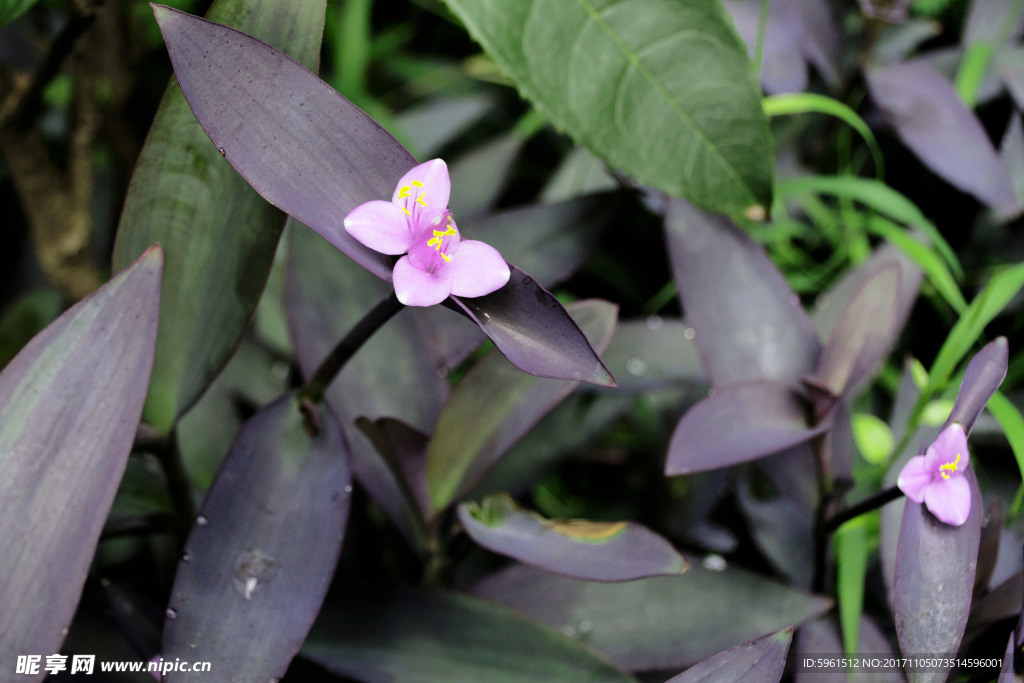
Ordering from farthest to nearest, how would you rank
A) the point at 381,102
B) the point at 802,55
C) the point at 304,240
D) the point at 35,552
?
1. the point at 381,102
2. the point at 802,55
3. the point at 304,240
4. the point at 35,552

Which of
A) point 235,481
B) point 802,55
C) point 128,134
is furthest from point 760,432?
point 128,134

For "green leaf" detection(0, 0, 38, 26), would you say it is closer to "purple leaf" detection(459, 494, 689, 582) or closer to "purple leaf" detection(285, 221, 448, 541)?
"purple leaf" detection(285, 221, 448, 541)

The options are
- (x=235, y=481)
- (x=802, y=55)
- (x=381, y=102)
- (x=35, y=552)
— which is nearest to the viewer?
(x=35, y=552)

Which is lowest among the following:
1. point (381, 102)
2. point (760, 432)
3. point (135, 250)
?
point (760, 432)

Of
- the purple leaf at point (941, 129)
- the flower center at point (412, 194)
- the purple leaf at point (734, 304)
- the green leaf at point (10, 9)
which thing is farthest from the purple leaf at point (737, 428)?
the green leaf at point (10, 9)

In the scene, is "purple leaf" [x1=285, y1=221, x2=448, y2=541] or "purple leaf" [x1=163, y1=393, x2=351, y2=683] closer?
"purple leaf" [x1=163, y1=393, x2=351, y2=683]

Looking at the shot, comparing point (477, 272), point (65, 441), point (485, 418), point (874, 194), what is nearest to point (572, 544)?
point (485, 418)

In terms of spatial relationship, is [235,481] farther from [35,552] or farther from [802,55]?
[802,55]

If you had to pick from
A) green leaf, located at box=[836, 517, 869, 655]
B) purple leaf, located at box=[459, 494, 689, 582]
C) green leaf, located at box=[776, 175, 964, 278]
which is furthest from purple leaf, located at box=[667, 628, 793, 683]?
green leaf, located at box=[776, 175, 964, 278]

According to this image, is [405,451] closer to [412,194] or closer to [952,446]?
[412,194]
